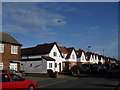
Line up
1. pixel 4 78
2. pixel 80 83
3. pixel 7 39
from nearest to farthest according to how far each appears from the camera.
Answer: pixel 4 78, pixel 80 83, pixel 7 39

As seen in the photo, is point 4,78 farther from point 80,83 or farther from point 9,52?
point 9,52

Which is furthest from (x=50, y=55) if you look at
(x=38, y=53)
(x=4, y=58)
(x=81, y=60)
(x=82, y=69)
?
(x=81, y=60)

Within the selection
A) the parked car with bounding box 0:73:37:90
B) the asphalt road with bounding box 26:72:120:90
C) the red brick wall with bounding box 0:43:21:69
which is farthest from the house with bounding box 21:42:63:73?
the parked car with bounding box 0:73:37:90

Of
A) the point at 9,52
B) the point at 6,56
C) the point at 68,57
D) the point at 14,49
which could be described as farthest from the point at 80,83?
the point at 68,57

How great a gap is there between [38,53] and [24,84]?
95.9ft

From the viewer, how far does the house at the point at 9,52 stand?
29.1m

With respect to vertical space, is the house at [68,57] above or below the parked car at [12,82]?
above

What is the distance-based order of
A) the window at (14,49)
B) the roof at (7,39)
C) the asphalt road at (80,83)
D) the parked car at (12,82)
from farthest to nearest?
the window at (14,49), the roof at (7,39), the asphalt road at (80,83), the parked car at (12,82)

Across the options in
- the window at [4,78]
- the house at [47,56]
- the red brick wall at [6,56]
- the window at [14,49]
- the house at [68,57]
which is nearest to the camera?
the window at [4,78]

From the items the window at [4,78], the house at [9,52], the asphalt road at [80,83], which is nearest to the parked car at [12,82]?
the window at [4,78]

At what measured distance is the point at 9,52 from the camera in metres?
30.1

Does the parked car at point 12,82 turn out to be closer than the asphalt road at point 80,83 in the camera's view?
Yes

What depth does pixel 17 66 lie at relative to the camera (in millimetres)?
31594

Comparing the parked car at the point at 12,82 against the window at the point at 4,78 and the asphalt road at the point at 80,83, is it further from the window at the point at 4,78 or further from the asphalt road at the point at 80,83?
the asphalt road at the point at 80,83
